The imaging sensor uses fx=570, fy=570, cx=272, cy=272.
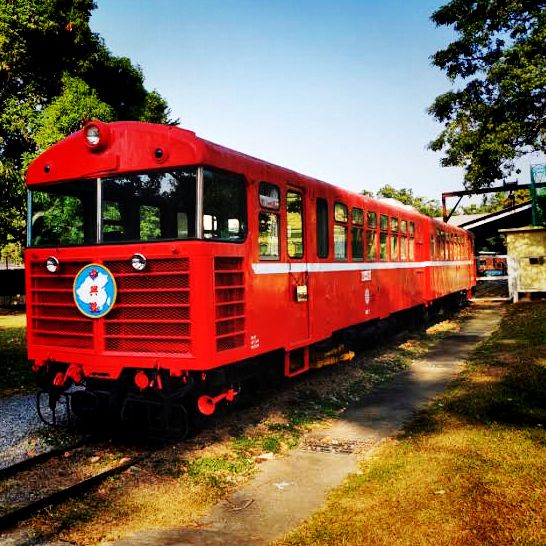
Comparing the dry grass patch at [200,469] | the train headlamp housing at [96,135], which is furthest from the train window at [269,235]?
the dry grass patch at [200,469]

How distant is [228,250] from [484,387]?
173 inches

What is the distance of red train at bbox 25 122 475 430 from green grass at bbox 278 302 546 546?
1.88 m

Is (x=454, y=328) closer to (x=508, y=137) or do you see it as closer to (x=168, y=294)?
(x=508, y=137)

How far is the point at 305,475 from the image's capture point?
5.19 metres

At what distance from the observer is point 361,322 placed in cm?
1006

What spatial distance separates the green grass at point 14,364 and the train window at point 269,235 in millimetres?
4818

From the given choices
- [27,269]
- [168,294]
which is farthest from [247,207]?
[27,269]

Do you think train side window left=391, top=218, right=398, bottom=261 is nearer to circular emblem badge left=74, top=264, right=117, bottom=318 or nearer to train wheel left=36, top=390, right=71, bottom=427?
train wheel left=36, top=390, right=71, bottom=427

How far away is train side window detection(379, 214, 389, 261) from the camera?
11125mm

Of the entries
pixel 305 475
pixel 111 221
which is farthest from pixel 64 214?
pixel 305 475

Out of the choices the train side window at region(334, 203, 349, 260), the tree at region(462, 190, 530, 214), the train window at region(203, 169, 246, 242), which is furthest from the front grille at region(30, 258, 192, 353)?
the tree at region(462, 190, 530, 214)

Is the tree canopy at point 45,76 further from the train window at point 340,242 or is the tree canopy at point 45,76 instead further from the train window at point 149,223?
the train window at point 149,223

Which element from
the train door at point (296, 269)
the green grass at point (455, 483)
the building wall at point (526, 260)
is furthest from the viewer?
the building wall at point (526, 260)

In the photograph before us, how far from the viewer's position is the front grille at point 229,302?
5.66 m
